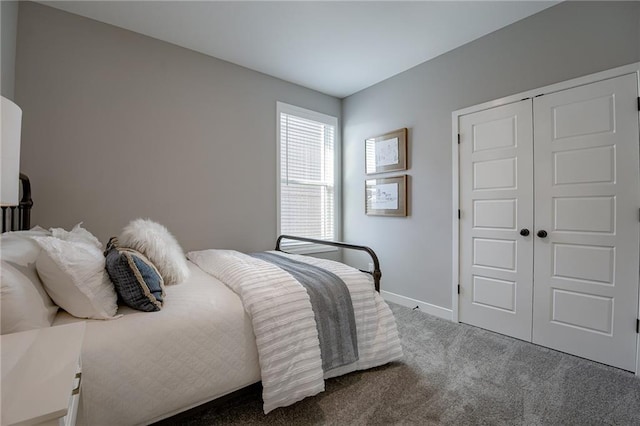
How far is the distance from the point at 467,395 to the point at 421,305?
4.79 feet

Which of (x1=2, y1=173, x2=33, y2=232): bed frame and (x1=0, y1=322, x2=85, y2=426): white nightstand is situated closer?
(x1=0, y1=322, x2=85, y2=426): white nightstand

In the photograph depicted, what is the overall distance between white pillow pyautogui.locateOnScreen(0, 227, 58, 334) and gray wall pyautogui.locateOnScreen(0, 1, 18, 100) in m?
1.35

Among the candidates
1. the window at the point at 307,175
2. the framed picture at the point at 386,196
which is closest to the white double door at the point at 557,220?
the framed picture at the point at 386,196

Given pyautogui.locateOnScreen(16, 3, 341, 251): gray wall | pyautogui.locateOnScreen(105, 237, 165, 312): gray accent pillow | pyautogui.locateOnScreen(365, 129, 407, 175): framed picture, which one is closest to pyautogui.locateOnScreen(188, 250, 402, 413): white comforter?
pyautogui.locateOnScreen(105, 237, 165, 312): gray accent pillow

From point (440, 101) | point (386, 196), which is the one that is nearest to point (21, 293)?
point (386, 196)

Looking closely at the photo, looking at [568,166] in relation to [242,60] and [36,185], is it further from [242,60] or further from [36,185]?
[36,185]

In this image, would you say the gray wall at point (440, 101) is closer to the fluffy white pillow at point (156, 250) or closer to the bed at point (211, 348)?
the bed at point (211, 348)

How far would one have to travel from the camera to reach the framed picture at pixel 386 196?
3.26 metres

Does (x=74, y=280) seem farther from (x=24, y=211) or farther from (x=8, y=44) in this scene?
(x=8, y=44)

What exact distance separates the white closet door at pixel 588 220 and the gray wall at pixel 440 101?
11.1 inches

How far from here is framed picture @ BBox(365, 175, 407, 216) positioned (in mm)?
3264

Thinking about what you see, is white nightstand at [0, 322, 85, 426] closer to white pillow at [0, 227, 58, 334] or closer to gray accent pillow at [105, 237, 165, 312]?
white pillow at [0, 227, 58, 334]

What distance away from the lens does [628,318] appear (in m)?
1.94

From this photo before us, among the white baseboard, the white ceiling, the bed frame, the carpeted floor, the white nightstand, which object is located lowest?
the carpeted floor
